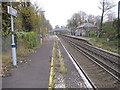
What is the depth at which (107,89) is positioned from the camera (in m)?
5.64

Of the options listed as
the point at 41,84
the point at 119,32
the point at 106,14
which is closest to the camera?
the point at 41,84

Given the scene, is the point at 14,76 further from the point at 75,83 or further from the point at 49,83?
the point at 75,83

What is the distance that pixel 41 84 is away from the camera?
5.34m

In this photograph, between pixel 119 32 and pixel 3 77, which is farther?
pixel 119 32

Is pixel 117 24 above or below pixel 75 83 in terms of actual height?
above

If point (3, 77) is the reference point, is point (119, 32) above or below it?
above

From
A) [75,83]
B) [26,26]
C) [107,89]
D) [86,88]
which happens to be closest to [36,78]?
[75,83]

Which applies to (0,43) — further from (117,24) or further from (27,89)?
(117,24)

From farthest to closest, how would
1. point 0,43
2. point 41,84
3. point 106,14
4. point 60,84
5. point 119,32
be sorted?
1. point 106,14
2. point 119,32
3. point 0,43
4. point 60,84
5. point 41,84

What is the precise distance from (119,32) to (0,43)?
19718 millimetres

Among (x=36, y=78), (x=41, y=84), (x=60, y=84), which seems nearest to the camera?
(x=41, y=84)

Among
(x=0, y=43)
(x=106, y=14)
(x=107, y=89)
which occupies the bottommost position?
(x=107, y=89)

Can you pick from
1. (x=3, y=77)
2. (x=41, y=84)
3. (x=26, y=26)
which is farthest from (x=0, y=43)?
(x=26, y=26)

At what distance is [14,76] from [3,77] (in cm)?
44
